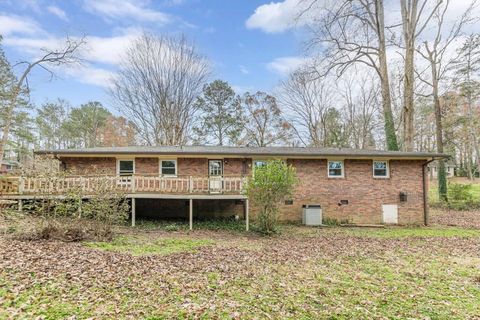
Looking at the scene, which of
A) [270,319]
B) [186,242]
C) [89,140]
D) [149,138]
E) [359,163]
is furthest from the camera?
[89,140]

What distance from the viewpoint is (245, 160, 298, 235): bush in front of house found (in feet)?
34.6

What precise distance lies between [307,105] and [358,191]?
15085mm

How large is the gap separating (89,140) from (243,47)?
2131 cm

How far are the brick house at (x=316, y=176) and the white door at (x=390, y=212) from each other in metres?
0.05

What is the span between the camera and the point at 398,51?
19953 millimetres

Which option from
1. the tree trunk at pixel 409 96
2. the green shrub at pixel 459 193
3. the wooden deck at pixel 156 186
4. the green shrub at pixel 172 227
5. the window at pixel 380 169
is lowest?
the green shrub at pixel 172 227

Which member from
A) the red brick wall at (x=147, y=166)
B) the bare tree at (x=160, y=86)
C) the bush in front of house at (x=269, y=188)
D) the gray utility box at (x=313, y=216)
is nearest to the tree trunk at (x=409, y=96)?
the gray utility box at (x=313, y=216)

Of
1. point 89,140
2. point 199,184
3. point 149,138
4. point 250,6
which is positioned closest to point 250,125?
point 149,138

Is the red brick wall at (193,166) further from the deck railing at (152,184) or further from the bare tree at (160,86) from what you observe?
the bare tree at (160,86)

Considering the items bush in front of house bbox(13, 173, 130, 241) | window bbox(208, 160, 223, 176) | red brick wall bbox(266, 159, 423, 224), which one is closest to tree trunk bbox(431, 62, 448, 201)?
red brick wall bbox(266, 159, 423, 224)

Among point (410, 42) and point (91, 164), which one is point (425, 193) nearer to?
point (410, 42)

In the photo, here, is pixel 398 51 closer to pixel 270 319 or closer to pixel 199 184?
pixel 199 184

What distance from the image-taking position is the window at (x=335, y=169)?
1424 cm

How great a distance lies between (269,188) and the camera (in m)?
10.7
